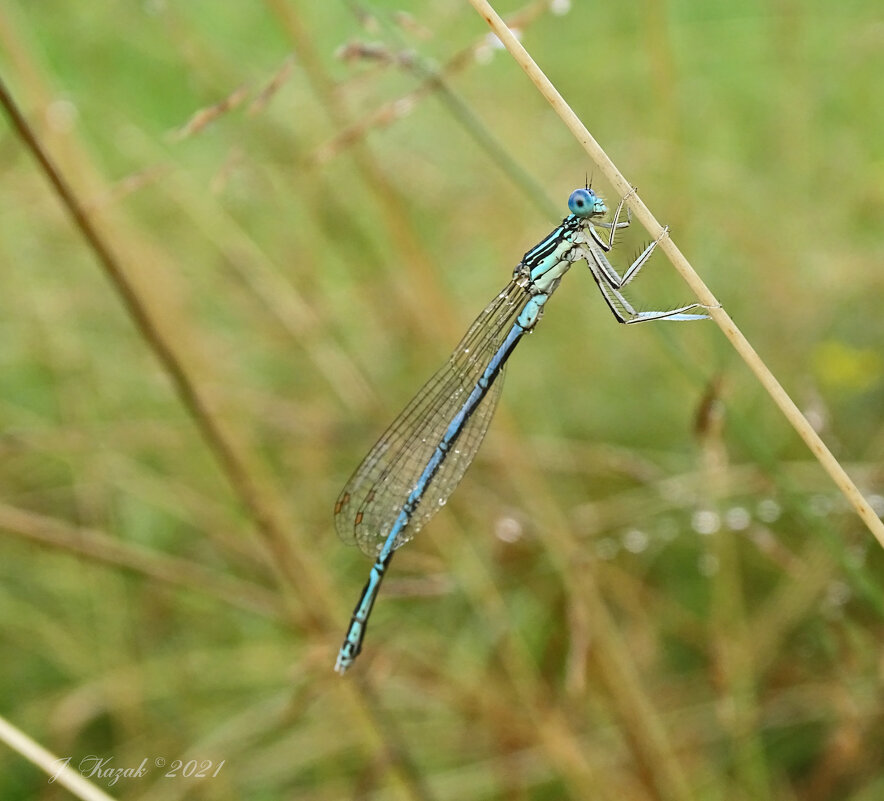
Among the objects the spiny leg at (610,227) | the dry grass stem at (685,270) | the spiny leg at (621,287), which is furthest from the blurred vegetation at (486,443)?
the dry grass stem at (685,270)

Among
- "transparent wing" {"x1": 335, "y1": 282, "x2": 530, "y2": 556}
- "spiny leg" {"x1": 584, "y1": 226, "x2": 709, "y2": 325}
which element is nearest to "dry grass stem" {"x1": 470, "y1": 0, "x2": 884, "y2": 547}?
"spiny leg" {"x1": 584, "y1": 226, "x2": 709, "y2": 325}

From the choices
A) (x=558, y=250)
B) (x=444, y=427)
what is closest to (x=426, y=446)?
(x=444, y=427)

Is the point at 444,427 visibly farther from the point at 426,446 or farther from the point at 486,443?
the point at 486,443

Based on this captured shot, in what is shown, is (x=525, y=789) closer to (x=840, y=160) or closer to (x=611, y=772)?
(x=611, y=772)

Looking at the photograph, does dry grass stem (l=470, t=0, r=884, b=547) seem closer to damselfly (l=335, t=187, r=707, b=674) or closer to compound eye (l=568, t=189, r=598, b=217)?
compound eye (l=568, t=189, r=598, b=217)

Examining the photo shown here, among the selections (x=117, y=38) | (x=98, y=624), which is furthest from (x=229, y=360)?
(x=117, y=38)
